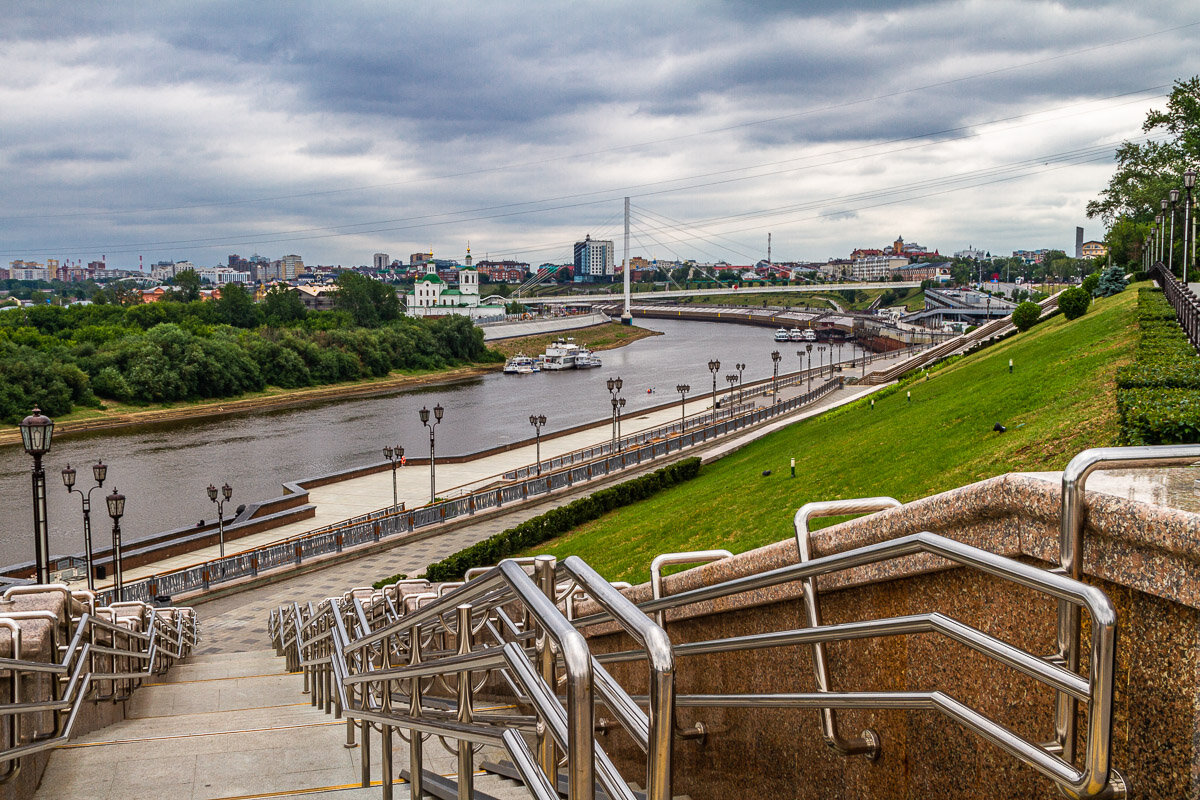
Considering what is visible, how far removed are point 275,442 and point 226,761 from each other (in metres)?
41.8

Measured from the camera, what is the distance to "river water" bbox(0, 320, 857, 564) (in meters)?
29.3

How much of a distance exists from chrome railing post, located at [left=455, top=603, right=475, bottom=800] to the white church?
117 meters

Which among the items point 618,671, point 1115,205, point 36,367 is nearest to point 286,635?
point 618,671

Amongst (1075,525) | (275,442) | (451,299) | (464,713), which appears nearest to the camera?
(1075,525)

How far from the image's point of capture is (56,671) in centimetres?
376

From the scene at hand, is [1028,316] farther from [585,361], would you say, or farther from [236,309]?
[236,309]

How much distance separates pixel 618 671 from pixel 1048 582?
3969 mm

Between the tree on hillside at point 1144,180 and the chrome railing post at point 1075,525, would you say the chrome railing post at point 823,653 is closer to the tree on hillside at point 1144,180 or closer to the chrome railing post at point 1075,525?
the chrome railing post at point 1075,525

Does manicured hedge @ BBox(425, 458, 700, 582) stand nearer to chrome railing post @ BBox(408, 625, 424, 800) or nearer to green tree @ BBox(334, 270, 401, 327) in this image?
chrome railing post @ BBox(408, 625, 424, 800)

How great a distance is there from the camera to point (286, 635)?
33.6 feet

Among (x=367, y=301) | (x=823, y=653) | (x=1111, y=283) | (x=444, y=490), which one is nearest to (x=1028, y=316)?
(x=1111, y=283)

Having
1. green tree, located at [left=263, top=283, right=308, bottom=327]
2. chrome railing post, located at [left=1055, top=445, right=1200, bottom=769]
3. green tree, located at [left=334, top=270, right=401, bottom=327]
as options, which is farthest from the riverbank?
chrome railing post, located at [left=1055, top=445, right=1200, bottom=769]

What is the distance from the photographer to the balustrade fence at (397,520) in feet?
59.3

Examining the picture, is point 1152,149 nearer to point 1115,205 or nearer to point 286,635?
point 1115,205
